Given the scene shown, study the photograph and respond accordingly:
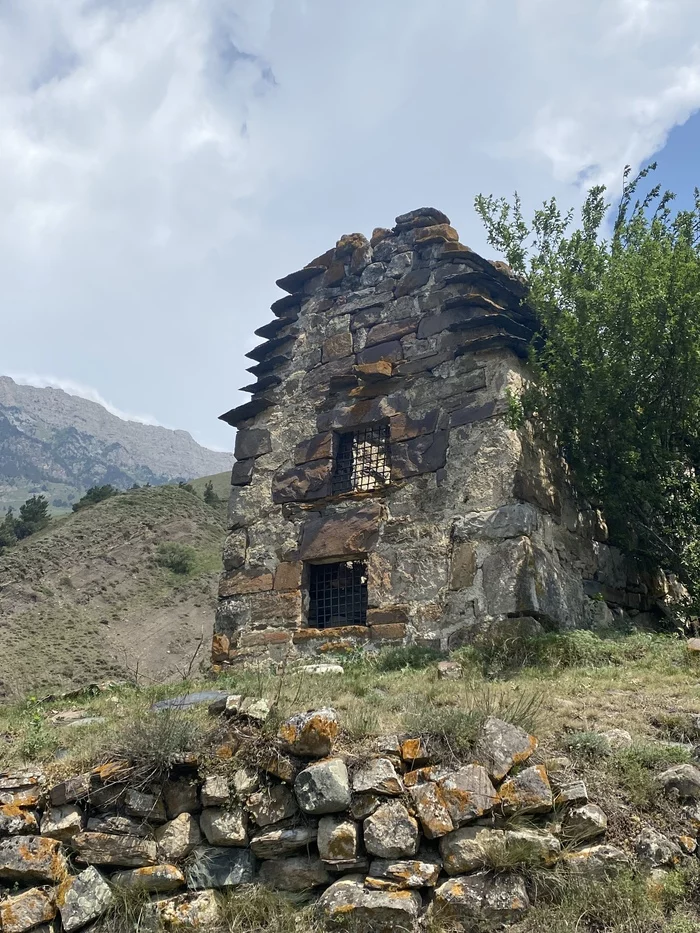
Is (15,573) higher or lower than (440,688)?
higher

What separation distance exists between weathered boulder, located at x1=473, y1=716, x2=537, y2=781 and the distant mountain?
375ft

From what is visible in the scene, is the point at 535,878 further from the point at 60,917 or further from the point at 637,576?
the point at 637,576

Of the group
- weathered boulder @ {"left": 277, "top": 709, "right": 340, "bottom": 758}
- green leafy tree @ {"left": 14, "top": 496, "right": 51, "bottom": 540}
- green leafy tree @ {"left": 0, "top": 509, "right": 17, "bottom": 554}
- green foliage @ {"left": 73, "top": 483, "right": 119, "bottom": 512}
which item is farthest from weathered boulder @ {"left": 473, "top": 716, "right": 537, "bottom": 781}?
green leafy tree @ {"left": 14, "top": 496, "right": 51, "bottom": 540}

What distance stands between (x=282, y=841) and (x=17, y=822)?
1.56 metres

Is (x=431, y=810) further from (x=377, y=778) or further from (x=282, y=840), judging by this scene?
(x=282, y=840)

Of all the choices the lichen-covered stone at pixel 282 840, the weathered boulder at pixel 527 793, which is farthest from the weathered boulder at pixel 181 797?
the weathered boulder at pixel 527 793

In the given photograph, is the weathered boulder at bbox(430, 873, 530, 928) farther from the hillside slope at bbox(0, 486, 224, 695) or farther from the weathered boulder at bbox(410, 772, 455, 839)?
the hillside slope at bbox(0, 486, 224, 695)

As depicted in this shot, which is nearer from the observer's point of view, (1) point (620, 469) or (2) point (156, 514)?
(1) point (620, 469)

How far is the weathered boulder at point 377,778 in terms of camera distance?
4164mm

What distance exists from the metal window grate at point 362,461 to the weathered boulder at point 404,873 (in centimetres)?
487

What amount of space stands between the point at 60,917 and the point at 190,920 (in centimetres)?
75

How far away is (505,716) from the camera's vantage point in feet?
15.3

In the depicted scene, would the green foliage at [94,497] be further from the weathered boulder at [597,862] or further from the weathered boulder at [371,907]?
the weathered boulder at [597,862]

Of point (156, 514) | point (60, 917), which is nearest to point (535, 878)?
point (60, 917)
